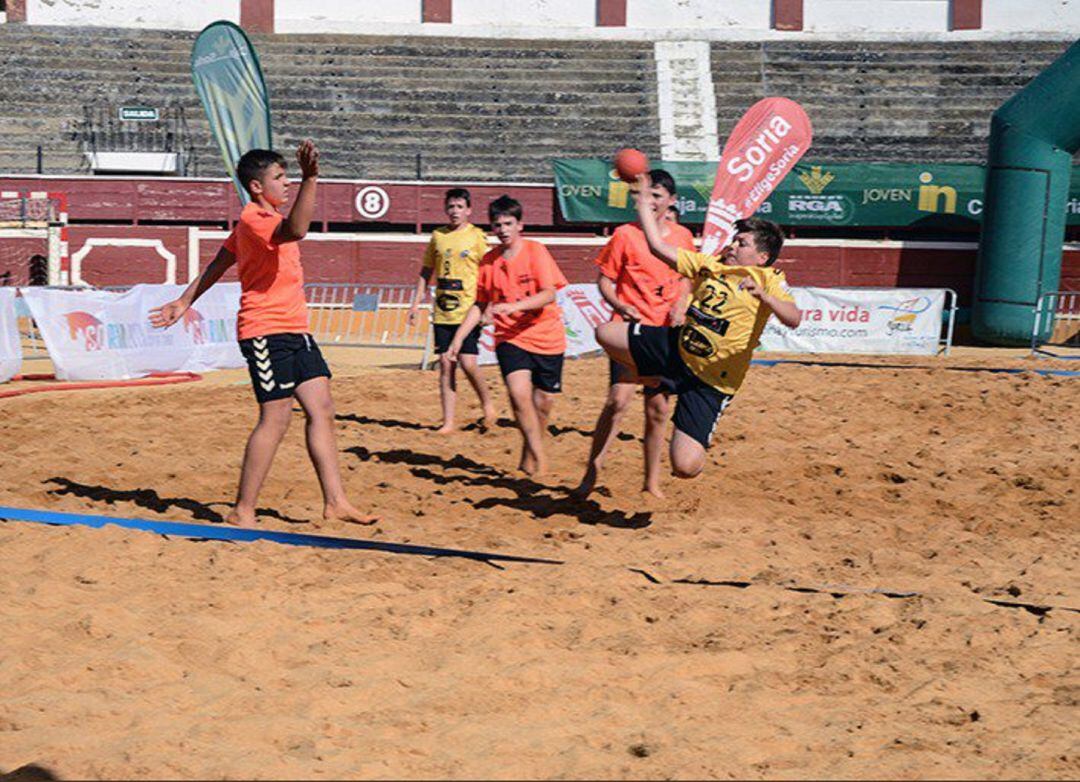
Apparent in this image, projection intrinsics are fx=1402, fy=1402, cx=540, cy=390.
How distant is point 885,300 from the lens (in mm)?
19156

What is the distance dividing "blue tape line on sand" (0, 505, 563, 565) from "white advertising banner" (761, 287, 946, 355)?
43.6ft

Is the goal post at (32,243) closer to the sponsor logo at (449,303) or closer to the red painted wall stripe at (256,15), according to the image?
the red painted wall stripe at (256,15)

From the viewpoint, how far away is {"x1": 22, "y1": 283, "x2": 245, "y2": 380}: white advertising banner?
14.6 m

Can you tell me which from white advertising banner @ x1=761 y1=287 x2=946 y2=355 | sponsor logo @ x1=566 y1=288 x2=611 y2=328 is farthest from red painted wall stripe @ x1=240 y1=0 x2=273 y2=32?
white advertising banner @ x1=761 y1=287 x2=946 y2=355

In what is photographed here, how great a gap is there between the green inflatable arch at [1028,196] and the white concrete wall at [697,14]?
11963mm

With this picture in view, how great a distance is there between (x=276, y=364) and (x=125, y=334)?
9049mm

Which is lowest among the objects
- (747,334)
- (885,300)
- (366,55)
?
(885,300)

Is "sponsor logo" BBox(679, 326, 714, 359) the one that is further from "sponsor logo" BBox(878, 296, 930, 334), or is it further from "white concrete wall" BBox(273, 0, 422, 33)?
"white concrete wall" BBox(273, 0, 422, 33)

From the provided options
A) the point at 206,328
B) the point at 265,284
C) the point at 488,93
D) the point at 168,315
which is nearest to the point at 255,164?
the point at 265,284

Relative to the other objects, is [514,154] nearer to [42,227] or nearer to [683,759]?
[42,227]

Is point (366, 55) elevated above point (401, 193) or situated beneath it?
elevated above

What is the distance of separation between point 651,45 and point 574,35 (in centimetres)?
179

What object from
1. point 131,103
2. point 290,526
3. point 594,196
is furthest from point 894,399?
point 131,103

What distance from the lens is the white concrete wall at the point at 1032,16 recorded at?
3136cm
